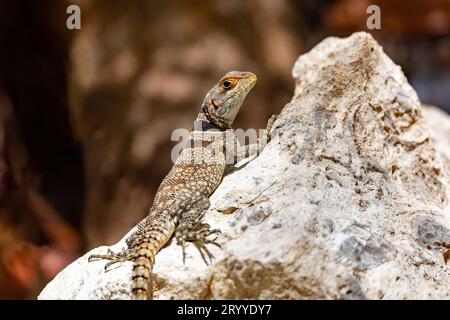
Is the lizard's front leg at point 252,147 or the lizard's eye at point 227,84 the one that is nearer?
the lizard's front leg at point 252,147

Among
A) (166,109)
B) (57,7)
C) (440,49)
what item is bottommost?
(166,109)

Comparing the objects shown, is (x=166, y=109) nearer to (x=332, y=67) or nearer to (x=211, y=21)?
(x=211, y=21)

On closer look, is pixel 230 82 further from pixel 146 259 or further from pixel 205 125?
pixel 146 259

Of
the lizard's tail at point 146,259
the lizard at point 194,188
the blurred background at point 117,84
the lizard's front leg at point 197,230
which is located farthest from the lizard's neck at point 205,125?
the blurred background at point 117,84

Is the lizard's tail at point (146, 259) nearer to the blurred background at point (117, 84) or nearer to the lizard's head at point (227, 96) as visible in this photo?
the lizard's head at point (227, 96)

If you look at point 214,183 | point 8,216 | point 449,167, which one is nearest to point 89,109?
point 8,216
